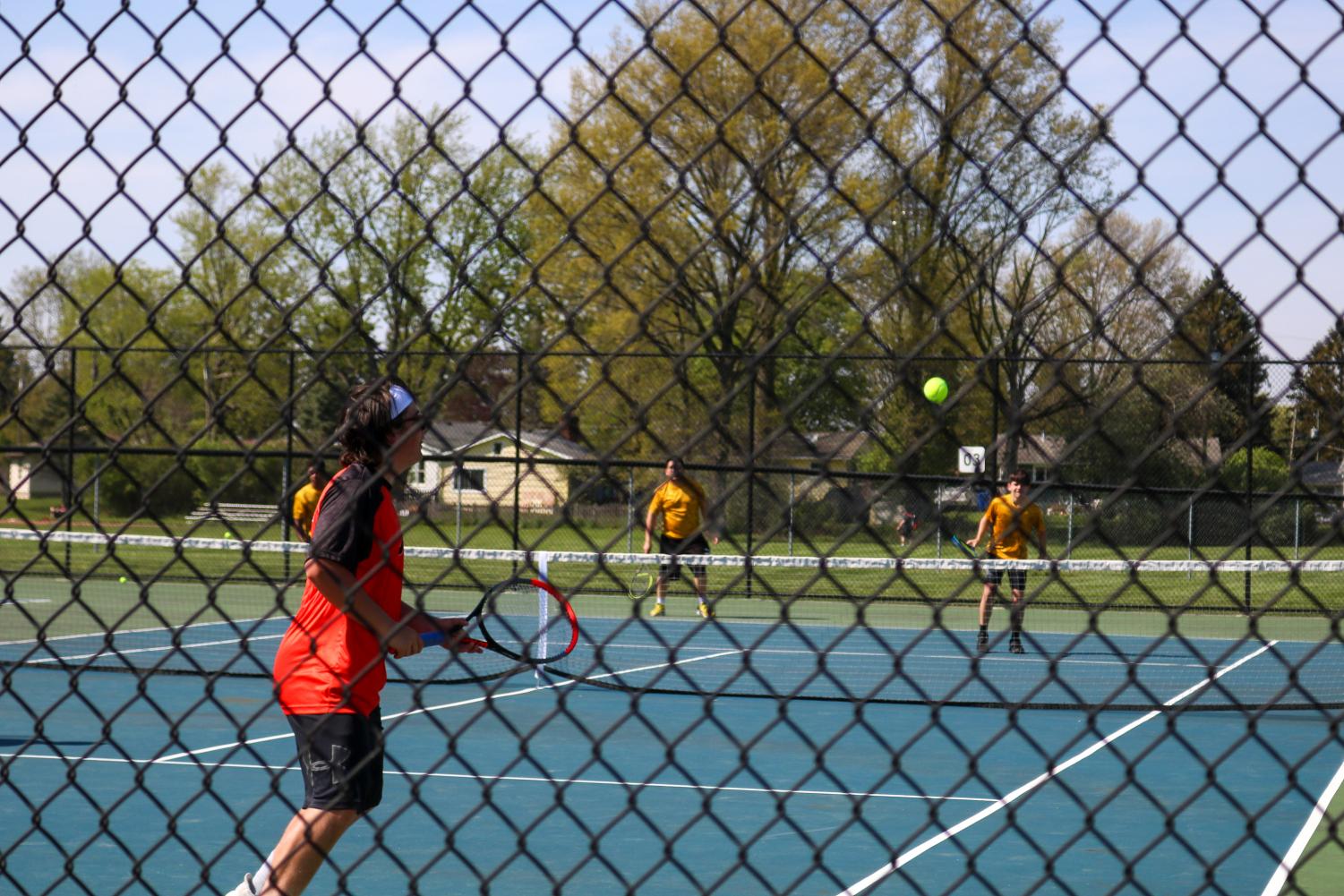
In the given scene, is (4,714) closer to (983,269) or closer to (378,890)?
(378,890)

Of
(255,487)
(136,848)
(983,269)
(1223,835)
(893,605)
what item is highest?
(983,269)

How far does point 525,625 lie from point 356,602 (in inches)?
456

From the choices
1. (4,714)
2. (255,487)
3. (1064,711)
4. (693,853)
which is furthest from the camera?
(255,487)

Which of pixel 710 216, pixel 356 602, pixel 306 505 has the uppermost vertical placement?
pixel 710 216

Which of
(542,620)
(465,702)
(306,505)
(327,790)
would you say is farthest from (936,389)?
(327,790)

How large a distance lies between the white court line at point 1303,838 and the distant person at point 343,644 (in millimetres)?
2773

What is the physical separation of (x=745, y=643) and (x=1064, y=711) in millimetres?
4743

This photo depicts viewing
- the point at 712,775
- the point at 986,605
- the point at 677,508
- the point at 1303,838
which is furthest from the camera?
the point at 677,508

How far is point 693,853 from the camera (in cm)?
600

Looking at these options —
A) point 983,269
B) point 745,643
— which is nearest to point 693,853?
point 983,269

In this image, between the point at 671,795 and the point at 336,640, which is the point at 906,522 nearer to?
the point at 671,795

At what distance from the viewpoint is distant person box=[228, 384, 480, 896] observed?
10.5 ft

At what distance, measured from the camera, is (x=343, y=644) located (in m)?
3.79

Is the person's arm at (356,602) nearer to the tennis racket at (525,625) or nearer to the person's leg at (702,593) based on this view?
the tennis racket at (525,625)
